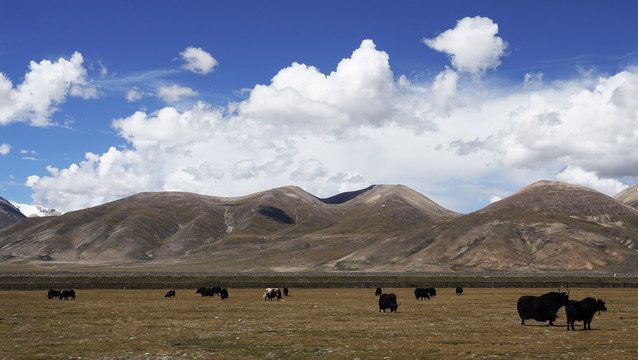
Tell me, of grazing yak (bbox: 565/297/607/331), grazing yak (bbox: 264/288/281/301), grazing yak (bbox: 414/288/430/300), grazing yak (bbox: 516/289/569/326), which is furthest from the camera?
grazing yak (bbox: 414/288/430/300)

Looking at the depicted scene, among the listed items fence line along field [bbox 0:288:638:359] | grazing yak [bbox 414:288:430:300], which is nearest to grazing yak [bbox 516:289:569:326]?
fence line along field [bbox 0:288:638:359]

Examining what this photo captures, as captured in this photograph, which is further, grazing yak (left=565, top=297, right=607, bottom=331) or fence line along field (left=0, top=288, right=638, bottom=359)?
grazing yak (left=565, top=297, right=607, bottom=331)

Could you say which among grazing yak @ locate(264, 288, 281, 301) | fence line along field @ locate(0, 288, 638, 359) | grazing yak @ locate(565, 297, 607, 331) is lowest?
grazing yak @ locate(264, 288, 281, 301)

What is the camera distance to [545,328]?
98.0ft

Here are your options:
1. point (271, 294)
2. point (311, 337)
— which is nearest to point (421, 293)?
point (271, 294)

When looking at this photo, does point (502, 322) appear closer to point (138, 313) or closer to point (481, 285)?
point (138, 313)

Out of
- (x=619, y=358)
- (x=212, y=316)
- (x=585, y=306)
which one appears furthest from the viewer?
(x=212, y=316)

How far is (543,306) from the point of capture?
31.1 m

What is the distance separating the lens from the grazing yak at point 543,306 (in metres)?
30.8

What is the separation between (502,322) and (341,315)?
11.7 m

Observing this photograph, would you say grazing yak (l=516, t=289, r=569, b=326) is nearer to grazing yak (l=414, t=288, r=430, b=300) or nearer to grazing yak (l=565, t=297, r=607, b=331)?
grazing yak (l=565, t=297, r=607, b=331)

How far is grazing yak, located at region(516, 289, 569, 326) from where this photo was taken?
30828 millimetres

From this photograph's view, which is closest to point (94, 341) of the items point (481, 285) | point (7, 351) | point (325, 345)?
point (7, 351)

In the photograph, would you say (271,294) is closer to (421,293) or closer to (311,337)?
(421,293)
